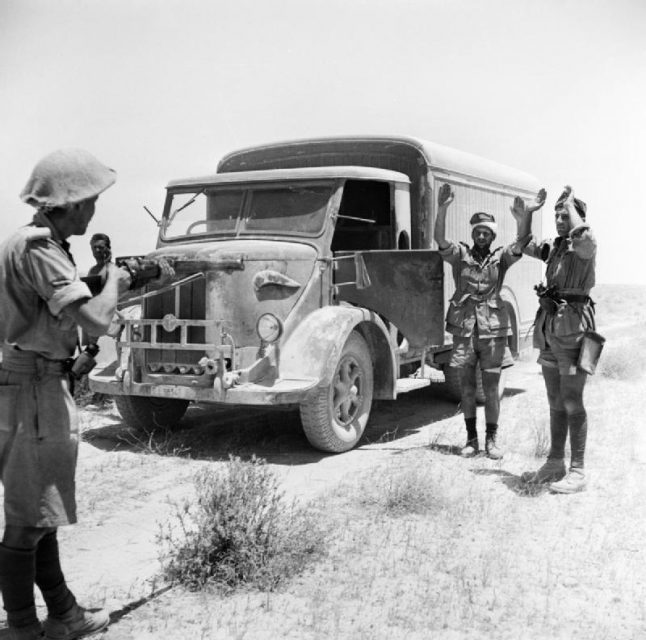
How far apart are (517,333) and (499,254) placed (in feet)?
9.29

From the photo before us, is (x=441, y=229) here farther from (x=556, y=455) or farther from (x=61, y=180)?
(x=61, y=180)

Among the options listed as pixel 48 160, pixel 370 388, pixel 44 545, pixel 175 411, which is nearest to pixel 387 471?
pixel 370 388

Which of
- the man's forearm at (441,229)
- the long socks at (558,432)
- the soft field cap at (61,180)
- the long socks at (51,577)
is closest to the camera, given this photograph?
the soft field cap at (61,180)

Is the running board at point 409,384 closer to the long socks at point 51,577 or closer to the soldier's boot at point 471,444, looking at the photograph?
the soldier's boot at point 471,444

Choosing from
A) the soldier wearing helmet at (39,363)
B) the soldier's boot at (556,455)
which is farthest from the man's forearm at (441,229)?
the soldier wearing helmet at (39,363)

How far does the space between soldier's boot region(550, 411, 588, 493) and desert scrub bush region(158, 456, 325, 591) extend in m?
2.14

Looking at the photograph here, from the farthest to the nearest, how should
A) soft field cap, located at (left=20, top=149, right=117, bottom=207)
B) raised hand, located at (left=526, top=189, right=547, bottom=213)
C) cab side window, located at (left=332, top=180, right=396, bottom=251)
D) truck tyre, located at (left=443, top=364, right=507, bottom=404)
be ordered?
truck tyre, located at (left=443, top=364, right=507, bottom=404)
cab side window, located at (left=332, top=180, right=396, bottom=251)
raised hand, located at (left=526, top=189, right=547, bottom=213)
soft field cap, located at (left=20, top=149, right=117, bottom=207)

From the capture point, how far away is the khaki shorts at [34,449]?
3125 mm

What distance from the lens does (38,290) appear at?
9.87 ft

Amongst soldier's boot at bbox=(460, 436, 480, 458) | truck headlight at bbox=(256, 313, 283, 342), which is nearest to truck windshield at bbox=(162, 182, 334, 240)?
truck headlight at bbox=(256, 313, 283, 342)

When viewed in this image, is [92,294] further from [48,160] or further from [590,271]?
[590,271]

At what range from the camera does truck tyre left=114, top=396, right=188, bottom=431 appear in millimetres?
7539

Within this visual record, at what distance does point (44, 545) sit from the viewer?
3.34 meters

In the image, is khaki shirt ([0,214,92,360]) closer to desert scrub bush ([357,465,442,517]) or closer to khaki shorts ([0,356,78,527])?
khaki shorts ([0,356,78,527])
